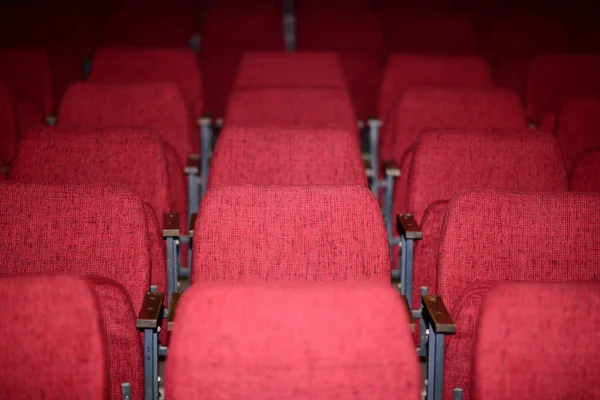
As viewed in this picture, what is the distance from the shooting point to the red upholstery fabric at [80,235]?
1.30 metres

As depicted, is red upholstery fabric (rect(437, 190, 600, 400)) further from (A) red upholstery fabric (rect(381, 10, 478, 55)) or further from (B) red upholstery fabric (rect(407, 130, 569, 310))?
(A) red upholstery fabric (rect(381, 10, 478, 55))

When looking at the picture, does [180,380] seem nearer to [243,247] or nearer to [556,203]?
[243,247]

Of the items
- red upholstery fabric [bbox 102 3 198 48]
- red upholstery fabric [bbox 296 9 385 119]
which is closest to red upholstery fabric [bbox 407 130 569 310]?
red upholstery fabric [bbox 296 9 385 119]

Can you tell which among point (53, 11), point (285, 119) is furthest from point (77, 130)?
point (53, 11)

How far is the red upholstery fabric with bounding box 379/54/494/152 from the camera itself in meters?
2.53

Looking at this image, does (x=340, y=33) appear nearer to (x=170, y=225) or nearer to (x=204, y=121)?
(x=204, y=121)

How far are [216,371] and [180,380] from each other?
0.05 m

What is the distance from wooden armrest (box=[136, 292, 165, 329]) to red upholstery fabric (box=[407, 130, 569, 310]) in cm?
64

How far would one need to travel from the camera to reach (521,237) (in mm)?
1315

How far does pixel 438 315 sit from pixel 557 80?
175 centimetres

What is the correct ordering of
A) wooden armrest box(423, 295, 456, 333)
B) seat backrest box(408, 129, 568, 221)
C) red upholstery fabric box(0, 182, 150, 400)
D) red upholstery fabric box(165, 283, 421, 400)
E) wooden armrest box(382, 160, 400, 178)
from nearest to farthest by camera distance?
red upholstery fabric box(165, 283, 421, 400)
wooden armrest box(423, 295, 456, 333)
red upholstery fabric box(0, 182, 150, 400)
seat backrest box(408, 129, 568, 221)
wooden armrest box(382, 160, 400, 178)

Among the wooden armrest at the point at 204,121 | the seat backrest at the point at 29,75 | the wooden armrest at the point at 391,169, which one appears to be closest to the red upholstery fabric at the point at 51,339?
the wooden armrest at the point at 391,169

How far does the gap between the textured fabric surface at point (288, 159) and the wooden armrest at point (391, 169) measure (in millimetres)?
347

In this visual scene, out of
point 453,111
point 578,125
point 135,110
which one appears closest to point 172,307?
point 135,110
